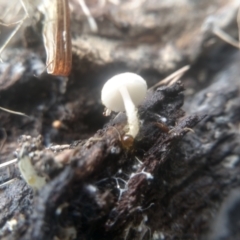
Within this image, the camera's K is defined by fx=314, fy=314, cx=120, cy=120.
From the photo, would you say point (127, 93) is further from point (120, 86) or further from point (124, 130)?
point (124, 130)

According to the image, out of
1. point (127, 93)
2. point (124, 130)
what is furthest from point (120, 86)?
point (124, 130)

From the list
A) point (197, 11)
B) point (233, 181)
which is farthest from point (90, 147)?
point (197, 11)

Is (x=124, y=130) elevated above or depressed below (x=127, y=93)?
below

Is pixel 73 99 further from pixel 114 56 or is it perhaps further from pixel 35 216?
pixel 35 216

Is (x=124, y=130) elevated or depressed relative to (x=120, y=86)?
depressed
